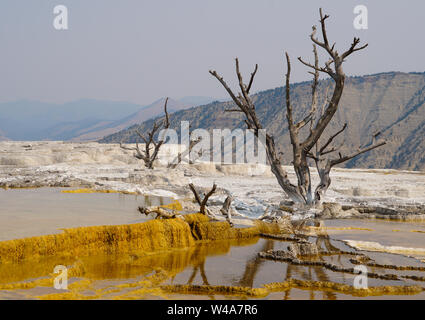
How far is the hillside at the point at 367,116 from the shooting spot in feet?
210

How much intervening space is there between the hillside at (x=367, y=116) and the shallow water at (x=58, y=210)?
4783cm

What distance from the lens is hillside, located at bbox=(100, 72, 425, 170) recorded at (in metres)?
64.1

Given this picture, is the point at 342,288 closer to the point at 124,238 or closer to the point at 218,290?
the point at 218,290

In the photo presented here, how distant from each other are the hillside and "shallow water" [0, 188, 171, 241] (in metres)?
47.8

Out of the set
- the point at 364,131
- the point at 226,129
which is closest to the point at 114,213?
the point at 364,131

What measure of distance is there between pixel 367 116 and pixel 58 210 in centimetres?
7224

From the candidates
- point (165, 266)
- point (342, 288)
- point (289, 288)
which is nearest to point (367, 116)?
point (165, 266)

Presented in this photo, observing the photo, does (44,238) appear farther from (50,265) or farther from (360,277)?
(360,277)

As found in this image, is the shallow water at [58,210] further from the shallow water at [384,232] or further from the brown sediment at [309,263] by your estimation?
the shallow water at [384,232]

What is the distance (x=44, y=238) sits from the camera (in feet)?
23.9

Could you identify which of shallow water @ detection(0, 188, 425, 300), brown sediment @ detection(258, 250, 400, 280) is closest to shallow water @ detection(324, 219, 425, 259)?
shallow water @ detection(0, 188, 425, 300)

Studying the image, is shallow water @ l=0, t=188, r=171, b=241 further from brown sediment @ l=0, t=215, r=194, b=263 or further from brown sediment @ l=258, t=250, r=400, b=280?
brown sediment @ l=258, t=250, r=400, b=280

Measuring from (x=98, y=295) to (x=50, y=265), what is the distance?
140 centimetres

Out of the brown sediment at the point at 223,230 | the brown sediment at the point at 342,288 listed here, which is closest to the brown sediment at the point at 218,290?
the brown sediment at the point at 342,288
